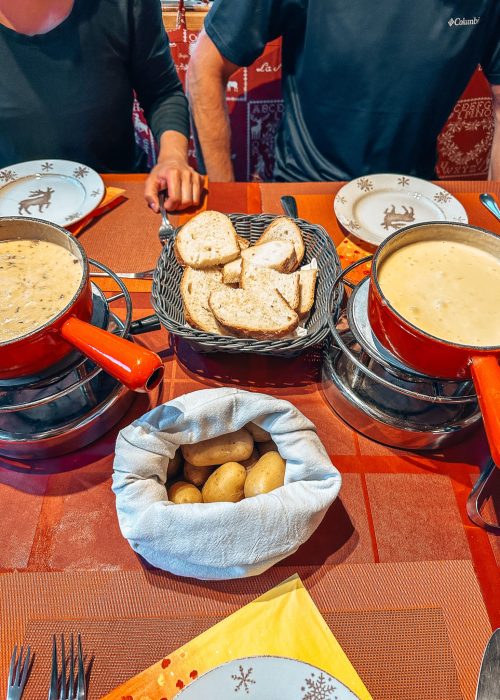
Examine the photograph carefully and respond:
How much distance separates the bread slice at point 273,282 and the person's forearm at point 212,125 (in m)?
0.84

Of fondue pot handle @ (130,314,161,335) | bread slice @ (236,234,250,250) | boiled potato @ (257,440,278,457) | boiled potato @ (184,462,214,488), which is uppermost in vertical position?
bread slice @ (236,234,250,250)

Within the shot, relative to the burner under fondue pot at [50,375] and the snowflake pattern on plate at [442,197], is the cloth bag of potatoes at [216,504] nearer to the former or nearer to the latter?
the burner under fondue pot at [50,375]

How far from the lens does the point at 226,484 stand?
72 cm

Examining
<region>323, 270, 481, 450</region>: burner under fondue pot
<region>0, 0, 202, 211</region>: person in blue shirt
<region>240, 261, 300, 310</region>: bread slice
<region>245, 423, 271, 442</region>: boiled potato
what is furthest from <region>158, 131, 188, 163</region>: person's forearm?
<region>245, 423, 271, 442</region>: boiled potato

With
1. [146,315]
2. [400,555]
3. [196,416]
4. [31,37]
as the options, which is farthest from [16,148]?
[400,555]

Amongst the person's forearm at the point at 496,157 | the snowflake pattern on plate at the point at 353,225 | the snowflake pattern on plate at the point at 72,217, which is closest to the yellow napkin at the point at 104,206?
the snowflake pattern on plate at the point at 72,217

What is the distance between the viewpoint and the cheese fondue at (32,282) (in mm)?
711

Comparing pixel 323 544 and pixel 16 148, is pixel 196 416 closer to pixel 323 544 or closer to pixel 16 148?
pixel 323 544

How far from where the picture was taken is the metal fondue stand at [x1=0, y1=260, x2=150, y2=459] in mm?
734

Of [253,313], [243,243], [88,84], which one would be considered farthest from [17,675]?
[88,84]

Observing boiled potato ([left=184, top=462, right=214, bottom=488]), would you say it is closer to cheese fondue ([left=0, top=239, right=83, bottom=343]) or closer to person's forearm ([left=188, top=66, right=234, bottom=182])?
cheese fondue ([left=0, top=239, right=83, bottom=343])

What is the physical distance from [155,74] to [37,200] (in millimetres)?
632

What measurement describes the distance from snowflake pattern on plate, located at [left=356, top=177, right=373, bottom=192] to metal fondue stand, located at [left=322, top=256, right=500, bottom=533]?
0.51m

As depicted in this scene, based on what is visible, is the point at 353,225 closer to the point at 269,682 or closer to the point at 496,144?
the point at 496,144
